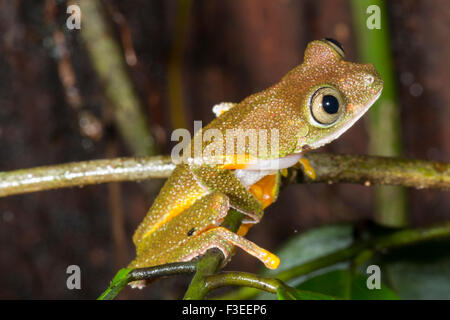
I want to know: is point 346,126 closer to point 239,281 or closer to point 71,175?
point 239,281

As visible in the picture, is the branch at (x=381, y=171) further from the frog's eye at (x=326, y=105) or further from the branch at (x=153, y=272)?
the branch at (x=153, y=272)

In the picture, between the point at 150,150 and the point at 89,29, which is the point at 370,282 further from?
the point at 89,29

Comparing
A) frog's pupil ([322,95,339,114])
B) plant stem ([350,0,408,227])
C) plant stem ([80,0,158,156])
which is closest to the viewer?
frog's pupil ([322,95,339,114])

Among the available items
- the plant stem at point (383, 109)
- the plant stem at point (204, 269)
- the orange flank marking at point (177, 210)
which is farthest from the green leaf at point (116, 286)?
the plant stem at point (383, 109)

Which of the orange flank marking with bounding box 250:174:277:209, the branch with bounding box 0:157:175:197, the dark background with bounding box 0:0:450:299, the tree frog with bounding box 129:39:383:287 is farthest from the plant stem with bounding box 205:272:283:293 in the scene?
Result: the dark background with bounding box 0:0:450:299

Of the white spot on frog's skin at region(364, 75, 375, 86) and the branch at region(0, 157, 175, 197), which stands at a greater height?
the white spot on frog's skin at region(364, 75, 375, 86)

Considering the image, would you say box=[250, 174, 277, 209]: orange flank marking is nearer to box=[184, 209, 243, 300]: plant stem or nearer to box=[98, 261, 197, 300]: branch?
box=[184, 209, 243, 300]: plant stem

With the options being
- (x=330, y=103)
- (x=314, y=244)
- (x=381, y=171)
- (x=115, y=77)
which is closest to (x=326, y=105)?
(x=330, y=103)
